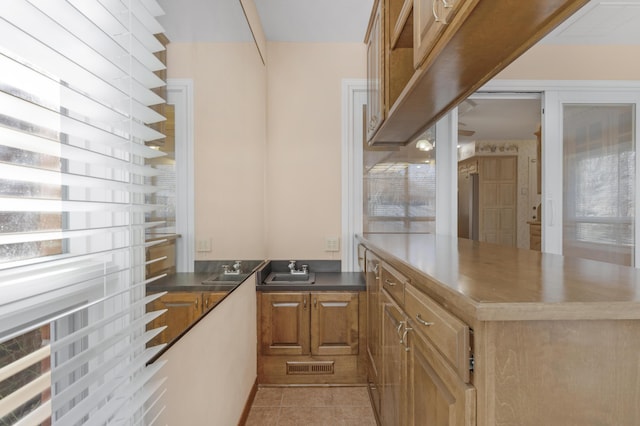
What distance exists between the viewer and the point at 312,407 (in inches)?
83.6

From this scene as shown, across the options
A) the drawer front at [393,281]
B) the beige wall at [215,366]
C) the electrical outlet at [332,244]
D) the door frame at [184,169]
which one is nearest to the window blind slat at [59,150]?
the door frame at [184,169]

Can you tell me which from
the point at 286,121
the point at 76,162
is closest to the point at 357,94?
the point at 286,121

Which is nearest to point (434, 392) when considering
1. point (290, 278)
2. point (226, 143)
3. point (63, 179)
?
point (63, 179)

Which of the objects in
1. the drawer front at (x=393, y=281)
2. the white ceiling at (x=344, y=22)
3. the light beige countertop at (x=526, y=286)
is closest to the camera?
the light beige countertop at (x=526, y=286)

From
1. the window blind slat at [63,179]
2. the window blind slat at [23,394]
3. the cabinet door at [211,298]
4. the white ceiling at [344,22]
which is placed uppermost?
the white ceiling at [344,22]

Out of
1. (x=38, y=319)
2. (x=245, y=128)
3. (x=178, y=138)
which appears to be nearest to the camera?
(x=38, y=319)

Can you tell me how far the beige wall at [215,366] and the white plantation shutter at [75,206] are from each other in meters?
0.20

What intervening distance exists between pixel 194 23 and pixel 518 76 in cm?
263

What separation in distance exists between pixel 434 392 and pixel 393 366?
1.74 ft

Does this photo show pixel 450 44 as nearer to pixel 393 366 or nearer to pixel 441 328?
pixel 441 328

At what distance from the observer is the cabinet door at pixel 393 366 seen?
1.25 m

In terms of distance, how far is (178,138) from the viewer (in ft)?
3.24

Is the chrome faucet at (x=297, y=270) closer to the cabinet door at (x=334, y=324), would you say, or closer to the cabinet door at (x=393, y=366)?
the cabinet door at (x=334, y=324)

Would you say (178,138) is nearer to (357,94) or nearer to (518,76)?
(357,94)
